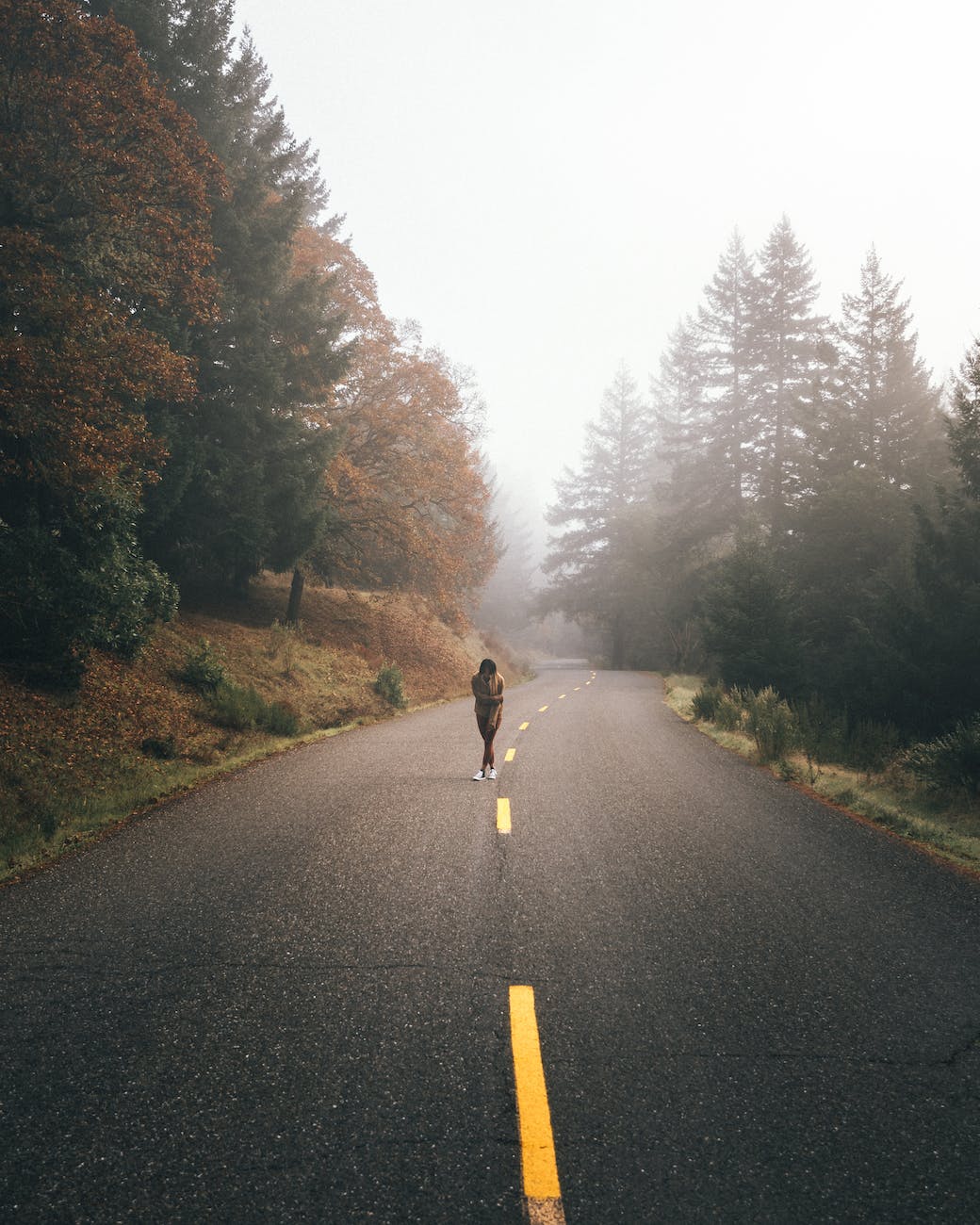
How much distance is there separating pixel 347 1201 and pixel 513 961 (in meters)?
1.98

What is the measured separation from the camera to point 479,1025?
3.57 metres

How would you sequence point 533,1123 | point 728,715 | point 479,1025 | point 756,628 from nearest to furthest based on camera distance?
point 533,1123 < point 479,1025 < point 728,715 < point 756,628

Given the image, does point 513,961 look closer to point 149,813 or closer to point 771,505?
point 149,813

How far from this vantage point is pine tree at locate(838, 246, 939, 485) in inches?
954

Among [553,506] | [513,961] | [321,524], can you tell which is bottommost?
[513,961]

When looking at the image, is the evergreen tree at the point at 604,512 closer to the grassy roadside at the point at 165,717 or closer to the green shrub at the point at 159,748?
the grassy roadside at the point at 165,717

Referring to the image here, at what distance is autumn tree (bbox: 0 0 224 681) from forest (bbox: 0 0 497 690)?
0.04 meters

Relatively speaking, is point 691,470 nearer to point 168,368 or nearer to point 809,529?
point 809,529

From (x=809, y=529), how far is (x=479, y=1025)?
23761 millimetres

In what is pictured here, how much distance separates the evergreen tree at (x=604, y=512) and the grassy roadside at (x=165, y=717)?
27.0 metres

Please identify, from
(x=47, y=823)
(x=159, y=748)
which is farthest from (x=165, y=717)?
(x=47, y=823)

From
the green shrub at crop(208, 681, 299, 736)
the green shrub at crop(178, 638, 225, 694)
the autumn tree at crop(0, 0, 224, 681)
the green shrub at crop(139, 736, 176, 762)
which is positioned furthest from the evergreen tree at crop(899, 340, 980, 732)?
the autumn tree at crop(0, 0, 224, 681)

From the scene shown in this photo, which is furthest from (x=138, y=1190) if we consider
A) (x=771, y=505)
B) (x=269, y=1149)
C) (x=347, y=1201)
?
(x=771, y=505)

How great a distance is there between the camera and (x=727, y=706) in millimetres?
16406
